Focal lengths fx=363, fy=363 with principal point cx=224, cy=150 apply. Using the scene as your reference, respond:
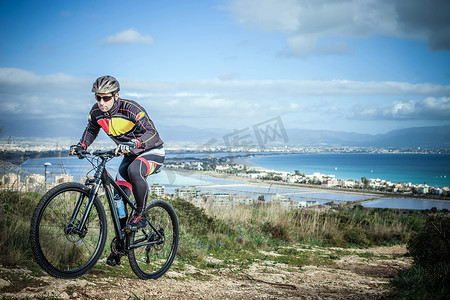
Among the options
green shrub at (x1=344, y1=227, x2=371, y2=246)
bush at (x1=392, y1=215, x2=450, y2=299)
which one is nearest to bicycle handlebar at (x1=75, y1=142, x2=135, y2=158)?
bush at (x1=392, y1=215, x2=450, y2=299)

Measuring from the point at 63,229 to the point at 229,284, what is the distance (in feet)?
8.20

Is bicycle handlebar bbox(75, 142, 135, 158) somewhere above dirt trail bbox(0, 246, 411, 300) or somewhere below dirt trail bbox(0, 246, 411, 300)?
above

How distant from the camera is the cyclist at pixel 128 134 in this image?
4469 mm

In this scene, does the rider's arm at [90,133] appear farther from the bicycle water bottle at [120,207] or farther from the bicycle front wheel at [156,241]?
the bicycle front wheel at [156,241]

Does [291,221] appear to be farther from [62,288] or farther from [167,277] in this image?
[62,288]

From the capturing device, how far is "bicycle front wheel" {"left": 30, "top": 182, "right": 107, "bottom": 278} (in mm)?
3734

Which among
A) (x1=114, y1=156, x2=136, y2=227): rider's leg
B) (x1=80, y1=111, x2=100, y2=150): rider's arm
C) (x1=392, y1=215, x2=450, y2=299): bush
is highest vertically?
(x1=80, y1=111, x2=100, y2=150): rider's arm

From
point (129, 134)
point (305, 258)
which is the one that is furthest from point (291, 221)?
point (129, 134)

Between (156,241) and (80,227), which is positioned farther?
(156,241)

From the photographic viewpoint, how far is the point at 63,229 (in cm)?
400

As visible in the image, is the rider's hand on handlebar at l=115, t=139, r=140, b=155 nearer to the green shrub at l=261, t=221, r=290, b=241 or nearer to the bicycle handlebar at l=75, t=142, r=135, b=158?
the bicycle handlebar at l=75, t=142, r=135, b=158

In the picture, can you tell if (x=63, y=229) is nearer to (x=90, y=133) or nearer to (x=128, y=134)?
(x=90, y=133)

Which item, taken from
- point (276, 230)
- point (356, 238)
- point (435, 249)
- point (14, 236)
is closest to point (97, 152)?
point (14, 236)

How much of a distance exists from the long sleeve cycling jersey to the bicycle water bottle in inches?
23.3
